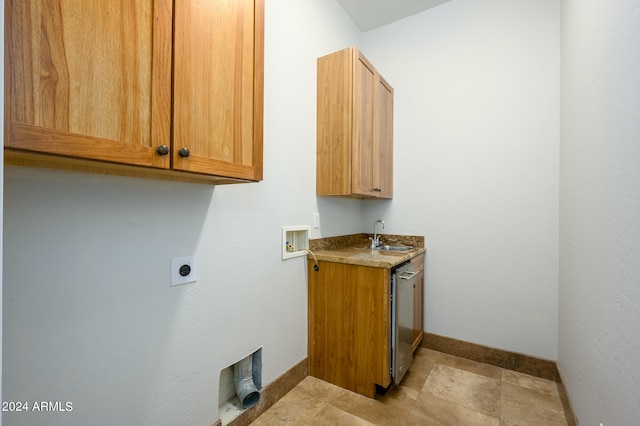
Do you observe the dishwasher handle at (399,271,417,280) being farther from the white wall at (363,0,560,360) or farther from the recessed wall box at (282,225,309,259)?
the recessed wall box at (282,225,309,259)

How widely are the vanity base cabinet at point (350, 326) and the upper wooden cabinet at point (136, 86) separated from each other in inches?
40.2

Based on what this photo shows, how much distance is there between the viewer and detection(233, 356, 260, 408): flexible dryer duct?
5.04ft

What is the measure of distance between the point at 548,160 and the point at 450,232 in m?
0.86

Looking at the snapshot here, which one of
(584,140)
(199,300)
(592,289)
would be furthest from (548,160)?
(199,300)

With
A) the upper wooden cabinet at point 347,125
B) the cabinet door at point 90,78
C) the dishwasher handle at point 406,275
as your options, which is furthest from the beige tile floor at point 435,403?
the cabinet door at point 90,78

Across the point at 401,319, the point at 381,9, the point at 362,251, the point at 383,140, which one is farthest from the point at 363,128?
the point at 401,319

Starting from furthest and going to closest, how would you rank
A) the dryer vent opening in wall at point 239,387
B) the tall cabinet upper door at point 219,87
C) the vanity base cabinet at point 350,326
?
the vanity base cabinet at point 350,326 < the dryer vent opening in wall at point 239,387 < the tall cabinet upper door at point 219,87

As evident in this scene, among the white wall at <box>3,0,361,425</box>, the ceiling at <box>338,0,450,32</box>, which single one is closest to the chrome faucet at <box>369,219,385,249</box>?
the white wall at <box>3,0,361,425</box>

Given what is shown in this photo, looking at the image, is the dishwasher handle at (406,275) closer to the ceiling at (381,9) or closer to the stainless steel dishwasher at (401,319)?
the stainless steel dishwasher at (401,319)

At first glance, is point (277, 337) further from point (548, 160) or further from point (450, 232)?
point (548, 160)

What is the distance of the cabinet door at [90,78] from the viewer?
63cm

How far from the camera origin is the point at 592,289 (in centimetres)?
119

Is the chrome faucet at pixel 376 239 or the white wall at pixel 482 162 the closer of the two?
the white wall at pixel 482 162

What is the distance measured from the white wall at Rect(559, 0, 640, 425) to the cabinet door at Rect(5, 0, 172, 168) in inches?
56.3
